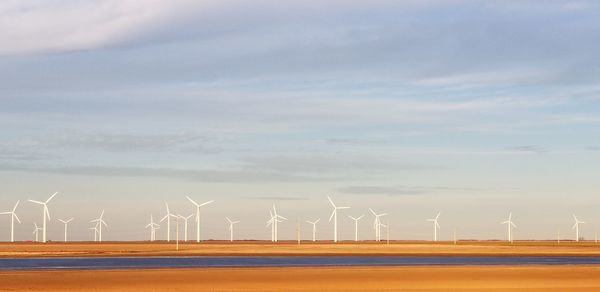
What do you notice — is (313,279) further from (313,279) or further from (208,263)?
(208,263)

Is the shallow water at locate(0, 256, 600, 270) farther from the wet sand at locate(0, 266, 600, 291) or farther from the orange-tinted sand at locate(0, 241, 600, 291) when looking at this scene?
the wet sand at locate(0, 266, 600, 291)

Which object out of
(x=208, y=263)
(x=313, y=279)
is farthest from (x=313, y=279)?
(x=208, y=263)

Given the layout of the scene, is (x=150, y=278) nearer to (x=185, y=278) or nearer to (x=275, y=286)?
(x=185, y=278)

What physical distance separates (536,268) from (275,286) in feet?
91.3

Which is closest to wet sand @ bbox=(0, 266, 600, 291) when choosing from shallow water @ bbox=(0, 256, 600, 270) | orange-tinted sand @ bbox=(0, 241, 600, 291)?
orange-tinted sand @ bbox=(0, 241, 600, 291)

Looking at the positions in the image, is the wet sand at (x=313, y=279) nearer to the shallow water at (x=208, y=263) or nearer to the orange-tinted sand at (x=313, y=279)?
the orange-tinted sand at (x=313, y=279)

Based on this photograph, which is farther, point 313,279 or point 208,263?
point 208,263

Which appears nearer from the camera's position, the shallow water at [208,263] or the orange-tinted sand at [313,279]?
the orange-tinted sand at [313,279]

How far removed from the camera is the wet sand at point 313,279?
5378 centimetres

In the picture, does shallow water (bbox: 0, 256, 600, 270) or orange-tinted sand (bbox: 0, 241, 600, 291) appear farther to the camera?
shallow water (bbox: 0, 256, 600, 270)

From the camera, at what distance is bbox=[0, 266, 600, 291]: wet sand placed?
53.8 metres

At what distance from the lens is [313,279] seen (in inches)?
2386

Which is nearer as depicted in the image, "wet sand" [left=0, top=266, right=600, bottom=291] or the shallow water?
"wet sand" [left=0, top=266, right=600, bottom=291]

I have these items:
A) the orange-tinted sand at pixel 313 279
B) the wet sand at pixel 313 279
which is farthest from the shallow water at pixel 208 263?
the wet sand at pixel 313 279
